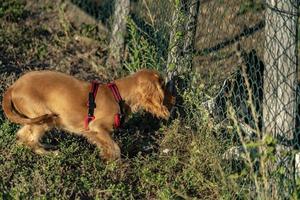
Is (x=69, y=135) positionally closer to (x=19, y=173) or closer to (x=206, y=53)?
(x=19, y=173)

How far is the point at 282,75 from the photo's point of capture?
199 inches

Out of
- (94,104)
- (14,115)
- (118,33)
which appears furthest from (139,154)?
(118,33)

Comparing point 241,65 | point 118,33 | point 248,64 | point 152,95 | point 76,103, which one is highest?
point 241,65

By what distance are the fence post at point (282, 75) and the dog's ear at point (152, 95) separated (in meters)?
1.13

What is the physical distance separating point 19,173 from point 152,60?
2158mm

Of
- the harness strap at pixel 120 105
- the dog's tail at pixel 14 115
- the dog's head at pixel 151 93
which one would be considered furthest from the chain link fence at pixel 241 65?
the dog's tail at pixel 14 115

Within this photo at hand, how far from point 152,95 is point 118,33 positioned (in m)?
2.36

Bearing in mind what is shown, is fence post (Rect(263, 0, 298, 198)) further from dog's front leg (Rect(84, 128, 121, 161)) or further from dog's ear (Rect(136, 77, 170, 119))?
dog's front leg (Rect(84, 128, 121, 161))

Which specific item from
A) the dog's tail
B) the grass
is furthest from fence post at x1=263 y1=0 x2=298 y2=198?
the dog's tail

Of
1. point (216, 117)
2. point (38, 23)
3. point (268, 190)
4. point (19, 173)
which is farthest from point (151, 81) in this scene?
point (38, 23)

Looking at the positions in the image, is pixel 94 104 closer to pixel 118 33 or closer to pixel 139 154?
pixel 139 154

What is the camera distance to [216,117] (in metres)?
6.12

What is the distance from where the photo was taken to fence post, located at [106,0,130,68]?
Answer: 8.05 metres

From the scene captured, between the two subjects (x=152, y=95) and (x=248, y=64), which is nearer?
(x=152, y=95)
